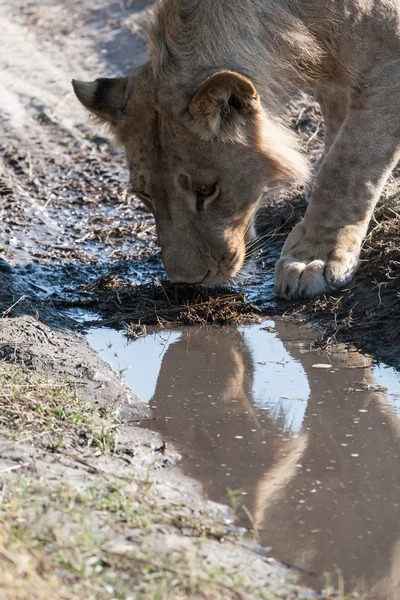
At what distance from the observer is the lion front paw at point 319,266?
15.7 feet

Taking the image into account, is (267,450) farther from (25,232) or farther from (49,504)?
(25,232)

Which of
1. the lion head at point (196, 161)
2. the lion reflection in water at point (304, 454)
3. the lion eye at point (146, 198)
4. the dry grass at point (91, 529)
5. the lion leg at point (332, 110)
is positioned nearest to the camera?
the dry grass at point (91, 529)

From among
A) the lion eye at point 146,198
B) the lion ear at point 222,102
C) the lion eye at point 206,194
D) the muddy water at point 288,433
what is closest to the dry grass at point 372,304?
the muddy water at point 288,433

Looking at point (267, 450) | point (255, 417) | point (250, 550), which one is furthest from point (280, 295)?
point (250, 550)

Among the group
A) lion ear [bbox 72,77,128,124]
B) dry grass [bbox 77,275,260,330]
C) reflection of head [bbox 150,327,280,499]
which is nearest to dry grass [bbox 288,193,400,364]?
dry grass [bbox 77,275,260,330]

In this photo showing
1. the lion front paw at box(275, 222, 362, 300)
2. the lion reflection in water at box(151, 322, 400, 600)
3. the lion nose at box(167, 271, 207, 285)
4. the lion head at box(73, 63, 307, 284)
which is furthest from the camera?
the lion front paw at box(275, 222, 362, 300)

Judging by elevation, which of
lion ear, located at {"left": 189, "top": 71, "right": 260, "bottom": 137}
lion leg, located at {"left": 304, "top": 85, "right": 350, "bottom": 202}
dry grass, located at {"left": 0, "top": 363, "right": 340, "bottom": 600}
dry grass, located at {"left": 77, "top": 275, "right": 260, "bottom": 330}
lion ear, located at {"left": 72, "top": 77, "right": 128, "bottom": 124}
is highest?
lion ear, located at {"left": 189, "top": 71, "right": 260, "bottom": 137}

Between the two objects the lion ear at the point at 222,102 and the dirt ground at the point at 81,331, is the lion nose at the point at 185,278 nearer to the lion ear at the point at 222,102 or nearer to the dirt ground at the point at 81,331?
the dirt ground at the point at 81,331

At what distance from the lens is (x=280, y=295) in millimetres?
4914

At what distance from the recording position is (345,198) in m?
4.79

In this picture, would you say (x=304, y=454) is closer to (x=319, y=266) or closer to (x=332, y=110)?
(x=319, y=266)

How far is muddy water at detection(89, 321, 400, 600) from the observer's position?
2.83 metres

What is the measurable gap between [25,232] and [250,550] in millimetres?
3746

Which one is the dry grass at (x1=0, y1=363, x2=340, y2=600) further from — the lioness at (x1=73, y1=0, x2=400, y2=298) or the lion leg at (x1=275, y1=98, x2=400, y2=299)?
the lion leg at (x1=275, y1=98, x2=400, y2=299)
